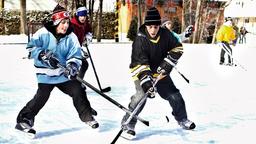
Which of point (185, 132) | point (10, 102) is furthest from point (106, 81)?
point (185, 132)

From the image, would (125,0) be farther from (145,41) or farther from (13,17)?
(145,41)

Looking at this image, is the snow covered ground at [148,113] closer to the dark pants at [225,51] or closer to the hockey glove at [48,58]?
the hockey glove at [48,58]

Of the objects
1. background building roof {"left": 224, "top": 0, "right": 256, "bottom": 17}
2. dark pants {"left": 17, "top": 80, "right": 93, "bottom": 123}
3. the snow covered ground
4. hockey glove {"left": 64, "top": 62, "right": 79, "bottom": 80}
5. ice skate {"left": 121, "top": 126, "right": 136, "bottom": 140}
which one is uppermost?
background building roof {"left": 224, "top": 0, "right": 256, "bottom": 17}

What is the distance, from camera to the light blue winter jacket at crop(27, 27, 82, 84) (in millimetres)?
4566

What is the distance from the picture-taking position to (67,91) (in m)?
4.84

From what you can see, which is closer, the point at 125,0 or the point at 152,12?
the point at 152,12

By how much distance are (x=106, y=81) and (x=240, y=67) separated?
A: 5.30 meters

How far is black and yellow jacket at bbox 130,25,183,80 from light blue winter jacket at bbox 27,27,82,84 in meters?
0.56

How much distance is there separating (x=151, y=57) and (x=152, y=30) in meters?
0.29

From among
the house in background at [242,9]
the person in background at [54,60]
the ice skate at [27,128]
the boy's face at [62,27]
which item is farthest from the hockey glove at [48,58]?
the house in background at [242,9]

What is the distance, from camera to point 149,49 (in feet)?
15.2

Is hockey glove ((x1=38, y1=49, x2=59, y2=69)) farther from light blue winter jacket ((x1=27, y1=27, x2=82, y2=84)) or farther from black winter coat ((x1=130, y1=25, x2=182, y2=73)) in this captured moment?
black winter coat ((x1=130, y1=25, x2=182, y2=73))

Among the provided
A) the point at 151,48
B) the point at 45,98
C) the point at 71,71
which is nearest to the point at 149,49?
the point at 151,48

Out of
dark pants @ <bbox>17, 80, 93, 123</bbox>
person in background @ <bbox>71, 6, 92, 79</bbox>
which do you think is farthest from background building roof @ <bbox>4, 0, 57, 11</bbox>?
dark pants @ <bbox>17, 80, 93, 123</bbox>
